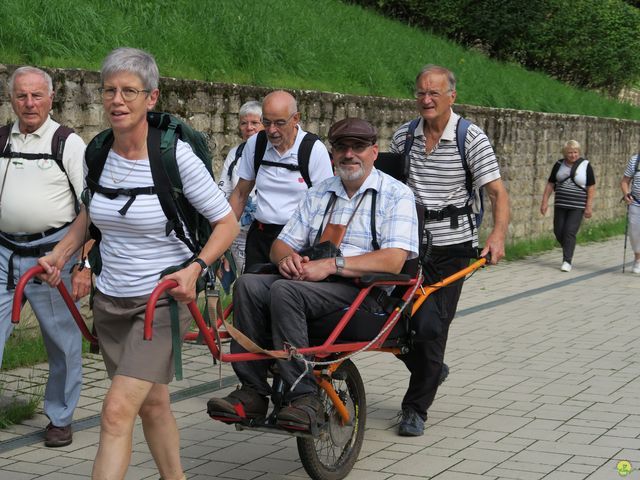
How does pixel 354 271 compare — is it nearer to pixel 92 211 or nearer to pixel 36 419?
pixel 92 211

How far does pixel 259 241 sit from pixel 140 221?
2.88 metres

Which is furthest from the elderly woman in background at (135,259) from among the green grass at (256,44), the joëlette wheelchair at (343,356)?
the green grass at (256,44)

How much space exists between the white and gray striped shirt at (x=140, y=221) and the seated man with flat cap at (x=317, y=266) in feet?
2.81

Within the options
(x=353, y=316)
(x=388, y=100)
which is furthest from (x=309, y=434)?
(x=388, y=100)

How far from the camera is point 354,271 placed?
19.2 feet

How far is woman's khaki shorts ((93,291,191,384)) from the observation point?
470 cm

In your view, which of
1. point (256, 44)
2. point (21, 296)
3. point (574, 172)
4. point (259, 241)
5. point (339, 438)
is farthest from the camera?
point (574, 172)

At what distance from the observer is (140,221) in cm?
472

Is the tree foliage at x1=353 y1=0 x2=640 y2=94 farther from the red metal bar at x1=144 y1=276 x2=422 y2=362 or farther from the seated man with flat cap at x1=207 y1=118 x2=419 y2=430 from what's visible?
the red metal bar at x1=144 y1=276 x2=422 y2=362

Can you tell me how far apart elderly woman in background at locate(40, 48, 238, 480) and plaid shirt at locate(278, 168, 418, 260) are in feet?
4.26

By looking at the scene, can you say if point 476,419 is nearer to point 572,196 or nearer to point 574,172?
point 572,196

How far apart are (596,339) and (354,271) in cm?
501

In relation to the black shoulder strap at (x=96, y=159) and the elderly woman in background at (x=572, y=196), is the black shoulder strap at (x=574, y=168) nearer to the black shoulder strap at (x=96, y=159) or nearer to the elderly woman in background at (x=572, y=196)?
the elderly woman in background at (x=572, y=196)

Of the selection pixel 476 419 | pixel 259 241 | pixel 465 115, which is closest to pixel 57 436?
pixel 259 241
